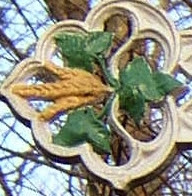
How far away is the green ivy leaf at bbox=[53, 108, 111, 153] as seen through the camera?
1.22 meters

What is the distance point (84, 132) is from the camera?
122 cm

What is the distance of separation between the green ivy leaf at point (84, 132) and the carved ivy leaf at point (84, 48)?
8 centimetres

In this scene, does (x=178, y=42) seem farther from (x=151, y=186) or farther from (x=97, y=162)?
(x=151, y=186)

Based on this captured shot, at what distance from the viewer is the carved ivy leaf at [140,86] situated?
124 centimetres

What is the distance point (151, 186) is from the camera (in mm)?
1988

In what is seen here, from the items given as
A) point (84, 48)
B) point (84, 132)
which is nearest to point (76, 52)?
point (84, 48)

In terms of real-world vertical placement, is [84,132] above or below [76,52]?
below

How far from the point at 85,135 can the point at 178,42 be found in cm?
19

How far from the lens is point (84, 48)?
4.16 feet

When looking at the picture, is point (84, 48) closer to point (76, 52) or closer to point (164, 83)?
point (76, 52)

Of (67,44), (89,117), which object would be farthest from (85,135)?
(67,44)

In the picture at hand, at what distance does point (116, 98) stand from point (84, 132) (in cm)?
7

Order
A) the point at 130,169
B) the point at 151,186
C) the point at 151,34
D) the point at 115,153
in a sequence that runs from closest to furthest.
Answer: the point at 130,169 < the point at 151,34 < the point at 115,153 < the point at 151,186

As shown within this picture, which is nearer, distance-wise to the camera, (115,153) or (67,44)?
(67,44)
